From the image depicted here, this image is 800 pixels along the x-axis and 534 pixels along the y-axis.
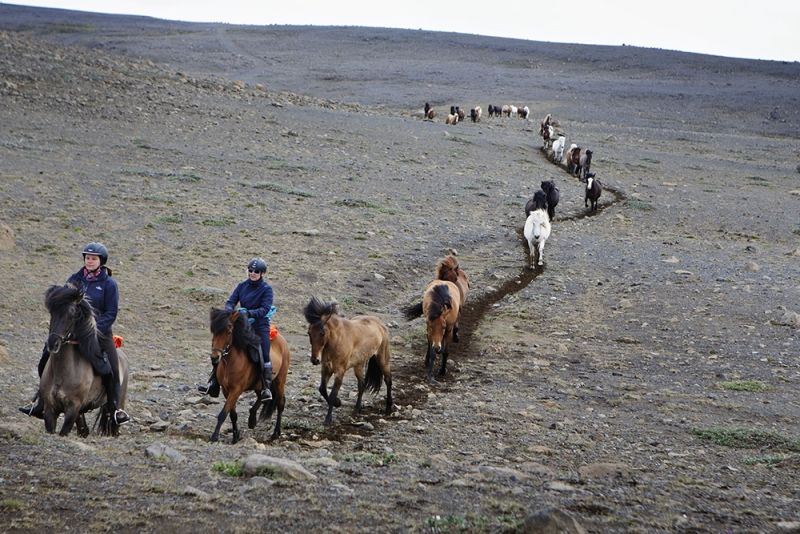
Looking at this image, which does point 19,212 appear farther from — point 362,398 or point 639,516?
point 639,516

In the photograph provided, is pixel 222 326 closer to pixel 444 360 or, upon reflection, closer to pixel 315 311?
pixel 315 311

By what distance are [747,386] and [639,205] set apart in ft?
55.8

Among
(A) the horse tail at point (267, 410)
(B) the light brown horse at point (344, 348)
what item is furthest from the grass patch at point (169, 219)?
(A) the horse tail at point (267, 410)

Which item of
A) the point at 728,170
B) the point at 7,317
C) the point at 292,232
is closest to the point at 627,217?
Answer: the point at 292,232

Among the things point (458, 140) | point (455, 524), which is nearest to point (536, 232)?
point (455, 524)

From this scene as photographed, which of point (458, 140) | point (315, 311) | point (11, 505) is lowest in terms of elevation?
point (11, 505)

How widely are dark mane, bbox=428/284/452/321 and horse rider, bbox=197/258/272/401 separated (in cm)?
327

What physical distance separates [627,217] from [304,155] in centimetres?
1247

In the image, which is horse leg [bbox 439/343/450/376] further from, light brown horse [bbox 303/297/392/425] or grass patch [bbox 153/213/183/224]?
grass patch [bbox 153/213/183/224]

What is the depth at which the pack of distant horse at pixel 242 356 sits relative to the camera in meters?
6.67

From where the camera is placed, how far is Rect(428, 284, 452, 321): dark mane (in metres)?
10.7

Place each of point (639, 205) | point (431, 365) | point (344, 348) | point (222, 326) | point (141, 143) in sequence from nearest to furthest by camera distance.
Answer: point (222, 326), point (344, 348), point (431, 365), point (141, 143), point (639, 205)

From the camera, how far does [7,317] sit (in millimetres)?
11055

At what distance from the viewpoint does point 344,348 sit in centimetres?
878
